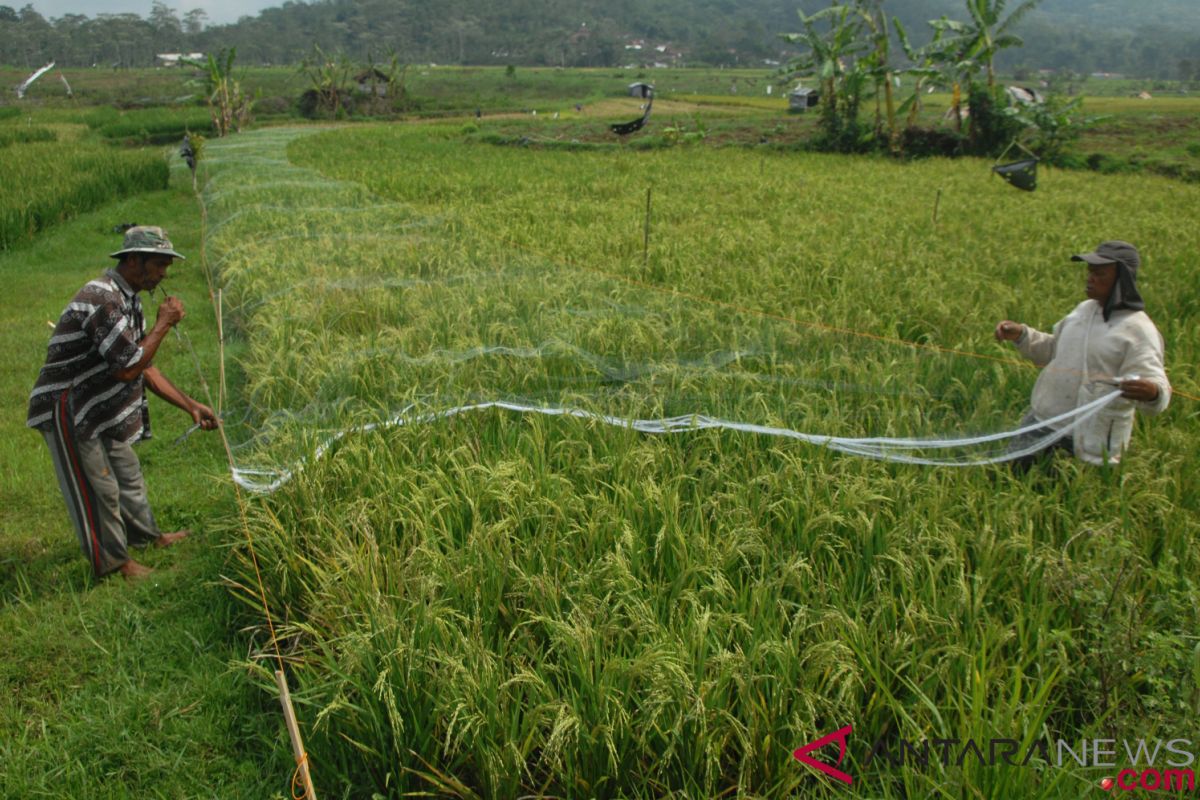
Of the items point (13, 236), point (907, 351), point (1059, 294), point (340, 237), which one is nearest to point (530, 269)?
point (340, 237)

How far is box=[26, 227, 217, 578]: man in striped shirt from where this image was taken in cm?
326

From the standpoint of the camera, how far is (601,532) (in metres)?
2.95

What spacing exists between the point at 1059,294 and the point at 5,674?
6.53 meters

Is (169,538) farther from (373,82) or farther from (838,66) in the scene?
(373,82)

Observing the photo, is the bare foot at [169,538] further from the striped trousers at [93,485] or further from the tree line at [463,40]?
the tree line at [463,40]

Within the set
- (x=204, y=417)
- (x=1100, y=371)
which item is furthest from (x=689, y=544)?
(x=204, y=417)

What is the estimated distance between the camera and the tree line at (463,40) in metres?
87.7

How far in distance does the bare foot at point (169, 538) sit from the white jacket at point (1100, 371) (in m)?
3.82

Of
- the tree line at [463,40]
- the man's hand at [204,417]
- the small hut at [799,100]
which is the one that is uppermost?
Result: the tree line at [463,40]

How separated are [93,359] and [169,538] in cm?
89

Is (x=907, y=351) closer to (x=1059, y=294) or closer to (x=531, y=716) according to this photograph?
(x=1059, y=294)

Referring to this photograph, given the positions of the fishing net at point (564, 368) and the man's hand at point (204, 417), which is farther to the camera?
the fishing net at point (564, 368)

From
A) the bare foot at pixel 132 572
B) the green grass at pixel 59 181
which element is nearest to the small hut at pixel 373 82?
the green grass at pixel 59 181

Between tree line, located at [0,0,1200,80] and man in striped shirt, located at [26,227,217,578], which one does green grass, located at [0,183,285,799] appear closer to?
man in striped shirt, located at [26,227,217,578]
